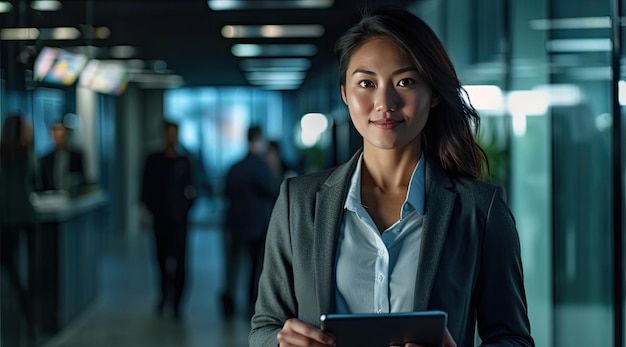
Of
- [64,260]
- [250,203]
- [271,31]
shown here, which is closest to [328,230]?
[64,260]

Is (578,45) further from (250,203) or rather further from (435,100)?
(250,203)

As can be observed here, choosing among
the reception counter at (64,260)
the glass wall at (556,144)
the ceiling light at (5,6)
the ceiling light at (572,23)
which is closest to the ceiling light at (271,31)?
the reception counter at (64,260)

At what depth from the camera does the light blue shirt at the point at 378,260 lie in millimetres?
1884

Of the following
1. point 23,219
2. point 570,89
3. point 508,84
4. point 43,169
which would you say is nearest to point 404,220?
point 570,89

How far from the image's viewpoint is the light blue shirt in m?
1.88

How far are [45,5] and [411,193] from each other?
4673 millimetres

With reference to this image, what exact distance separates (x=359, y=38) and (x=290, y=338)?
603mm

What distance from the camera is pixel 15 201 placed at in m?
5.69

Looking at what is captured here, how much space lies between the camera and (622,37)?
146 inches

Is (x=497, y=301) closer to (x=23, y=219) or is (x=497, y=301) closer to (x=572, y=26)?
(x=572, y=26)

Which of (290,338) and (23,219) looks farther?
(23,219)

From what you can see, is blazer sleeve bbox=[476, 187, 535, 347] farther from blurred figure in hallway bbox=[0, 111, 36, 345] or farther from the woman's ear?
blurred figure in hallway bbox=[0, 111, 36, 345]

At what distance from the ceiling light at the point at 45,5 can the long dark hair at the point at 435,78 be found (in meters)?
4.24

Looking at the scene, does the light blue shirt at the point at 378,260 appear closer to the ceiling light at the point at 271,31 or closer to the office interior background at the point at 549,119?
the office interior background at the point at 549,119
